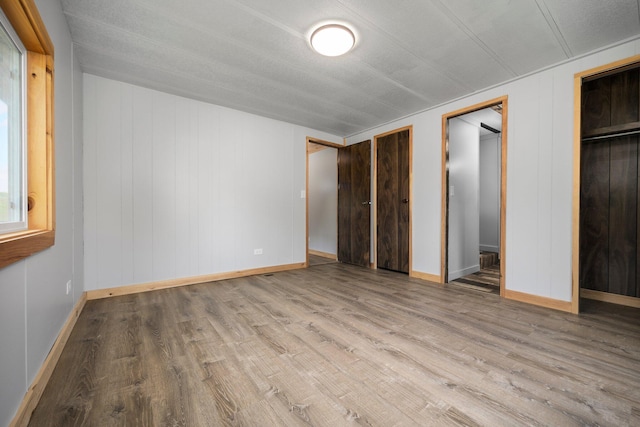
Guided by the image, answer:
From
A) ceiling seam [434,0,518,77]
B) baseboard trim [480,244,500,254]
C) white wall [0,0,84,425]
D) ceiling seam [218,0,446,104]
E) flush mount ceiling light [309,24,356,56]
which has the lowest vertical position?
baseboard trim [480,244,500,254]

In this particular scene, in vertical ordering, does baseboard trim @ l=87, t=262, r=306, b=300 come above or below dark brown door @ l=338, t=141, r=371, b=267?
below

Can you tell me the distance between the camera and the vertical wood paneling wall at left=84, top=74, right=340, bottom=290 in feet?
9.32

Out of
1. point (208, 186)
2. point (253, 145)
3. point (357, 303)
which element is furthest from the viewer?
point (253, 145)

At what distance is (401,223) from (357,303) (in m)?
1.78

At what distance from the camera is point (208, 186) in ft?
11.6

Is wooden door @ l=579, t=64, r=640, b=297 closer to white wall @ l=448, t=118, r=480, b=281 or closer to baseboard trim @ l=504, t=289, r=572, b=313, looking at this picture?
baseboard trim @ l=504, t=289, r=572, b=313

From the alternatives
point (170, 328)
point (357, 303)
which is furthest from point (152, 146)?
point (357, 303)

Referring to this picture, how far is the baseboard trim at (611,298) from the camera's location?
2.62 meters

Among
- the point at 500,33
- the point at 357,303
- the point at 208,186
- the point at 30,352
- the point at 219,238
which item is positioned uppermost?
the point at 500,33

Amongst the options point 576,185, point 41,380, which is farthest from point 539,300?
point 41,380

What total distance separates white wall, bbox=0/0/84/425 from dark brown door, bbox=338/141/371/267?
373 centimetres

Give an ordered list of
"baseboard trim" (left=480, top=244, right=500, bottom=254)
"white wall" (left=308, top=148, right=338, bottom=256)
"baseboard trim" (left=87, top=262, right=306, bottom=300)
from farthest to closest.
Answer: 1. "white wall" (left=308, top=148, right=338, bottom=256)
2. "baseboard trim" (left=480, top=244, right=500, bottom=254)
3. "baseboard trim" (left=87, top=262, right=306, bottom=300)

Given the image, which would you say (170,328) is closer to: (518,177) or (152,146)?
(152,146)

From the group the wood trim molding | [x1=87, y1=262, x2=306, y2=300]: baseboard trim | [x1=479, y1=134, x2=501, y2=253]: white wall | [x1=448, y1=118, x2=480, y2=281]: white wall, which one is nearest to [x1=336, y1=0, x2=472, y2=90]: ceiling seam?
[x1=448, y1=118, x2=480, y2=281]: white wall
